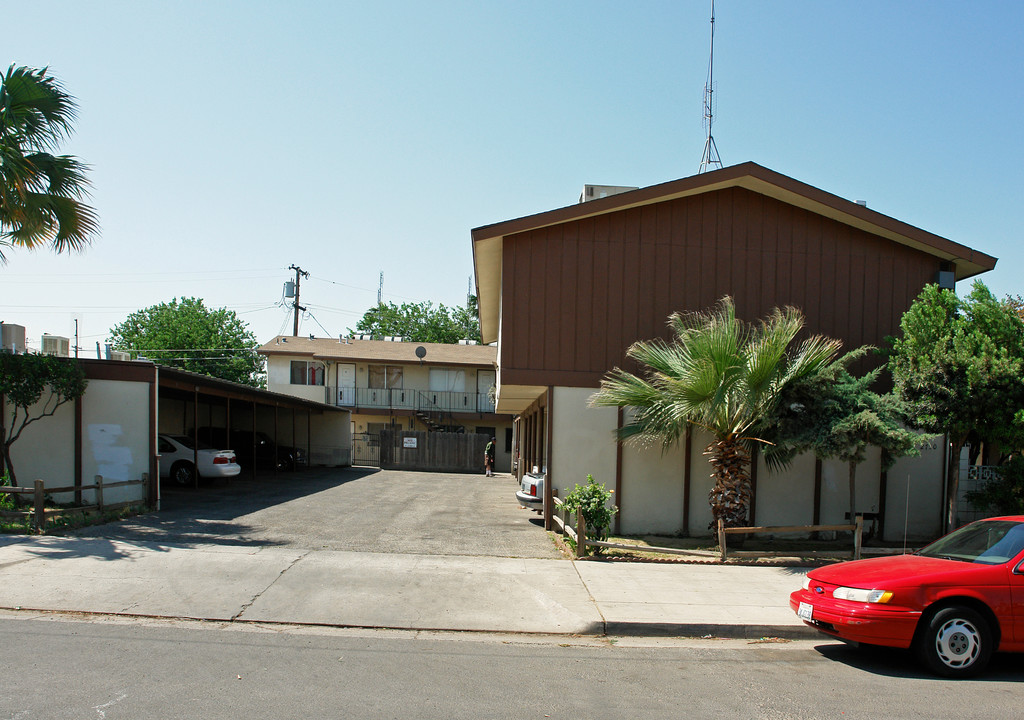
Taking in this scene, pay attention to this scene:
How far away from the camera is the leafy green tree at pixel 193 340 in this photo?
47969 mm

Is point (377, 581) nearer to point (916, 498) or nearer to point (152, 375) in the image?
point (152, 375)

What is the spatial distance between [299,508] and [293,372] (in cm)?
2279

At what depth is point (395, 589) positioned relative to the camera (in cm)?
830

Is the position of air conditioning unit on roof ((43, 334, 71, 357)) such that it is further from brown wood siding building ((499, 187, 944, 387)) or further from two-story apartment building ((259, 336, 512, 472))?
two-story apartment building ((259, 336, 512, 472))

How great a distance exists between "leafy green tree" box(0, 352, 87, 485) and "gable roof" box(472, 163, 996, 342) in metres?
7.74

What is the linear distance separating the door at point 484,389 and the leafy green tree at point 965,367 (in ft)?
85.9

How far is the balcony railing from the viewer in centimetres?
3569

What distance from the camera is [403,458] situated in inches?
1253

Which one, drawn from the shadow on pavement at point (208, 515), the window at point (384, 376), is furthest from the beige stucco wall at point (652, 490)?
the window at point (384, 376)

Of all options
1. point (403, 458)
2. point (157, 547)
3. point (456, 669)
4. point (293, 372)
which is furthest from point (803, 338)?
point (293, 372)

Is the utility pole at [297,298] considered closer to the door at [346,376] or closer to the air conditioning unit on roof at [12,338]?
the door at [346,376]

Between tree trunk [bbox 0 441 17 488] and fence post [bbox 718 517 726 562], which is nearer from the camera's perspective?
fence post [bbox 718 517 726 562]

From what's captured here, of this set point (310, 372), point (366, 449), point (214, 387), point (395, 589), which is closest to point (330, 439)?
point (366, 449)

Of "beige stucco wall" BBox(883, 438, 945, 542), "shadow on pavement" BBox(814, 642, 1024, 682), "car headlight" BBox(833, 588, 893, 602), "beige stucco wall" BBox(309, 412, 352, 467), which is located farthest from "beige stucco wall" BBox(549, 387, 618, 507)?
"beige stucco wall" BBox(309, 412, 352, 467)
